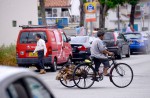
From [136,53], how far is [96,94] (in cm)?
2617

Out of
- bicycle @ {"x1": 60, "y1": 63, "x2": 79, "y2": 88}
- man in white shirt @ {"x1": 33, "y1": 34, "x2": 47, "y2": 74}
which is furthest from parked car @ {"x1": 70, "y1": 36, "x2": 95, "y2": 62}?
bicycle @ {"x1": 60, "y1": 63, "x2": 79, "y2": 88}

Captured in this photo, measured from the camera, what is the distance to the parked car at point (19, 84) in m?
4.30

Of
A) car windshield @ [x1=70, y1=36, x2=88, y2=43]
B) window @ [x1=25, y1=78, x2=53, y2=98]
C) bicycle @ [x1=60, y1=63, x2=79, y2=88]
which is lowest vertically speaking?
bicycle @ [x1=60, y1=63, x2=79, y2=88]

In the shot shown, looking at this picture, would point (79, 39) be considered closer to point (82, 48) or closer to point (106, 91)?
point (82, 48)

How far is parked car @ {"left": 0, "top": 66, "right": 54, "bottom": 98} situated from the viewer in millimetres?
4305

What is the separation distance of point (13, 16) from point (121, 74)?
70.1 ft

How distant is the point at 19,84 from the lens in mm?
4426

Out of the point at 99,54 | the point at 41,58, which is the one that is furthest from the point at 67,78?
the point at 41,58

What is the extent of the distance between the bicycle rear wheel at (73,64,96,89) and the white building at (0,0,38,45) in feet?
62.9

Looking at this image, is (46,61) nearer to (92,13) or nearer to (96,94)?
(96,94)

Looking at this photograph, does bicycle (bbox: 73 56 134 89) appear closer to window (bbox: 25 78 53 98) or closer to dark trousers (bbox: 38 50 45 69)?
dark trousers (bbox: 38 50 45 69)

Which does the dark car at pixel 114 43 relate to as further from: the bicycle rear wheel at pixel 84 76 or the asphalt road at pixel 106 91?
the bicycle rear wheel at pixel 84 76

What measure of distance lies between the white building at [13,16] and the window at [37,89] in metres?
31.1

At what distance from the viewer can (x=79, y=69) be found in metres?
16.9
